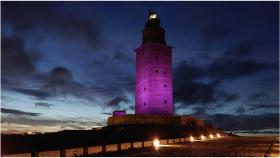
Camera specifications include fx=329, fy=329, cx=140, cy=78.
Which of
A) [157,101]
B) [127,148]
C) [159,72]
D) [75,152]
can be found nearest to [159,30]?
[159,72]

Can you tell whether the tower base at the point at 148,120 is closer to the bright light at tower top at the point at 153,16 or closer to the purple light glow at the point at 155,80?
the purple light glow at the point at 155,80

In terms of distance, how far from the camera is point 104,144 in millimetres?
19391

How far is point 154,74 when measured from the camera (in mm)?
54906

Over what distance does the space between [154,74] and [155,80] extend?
1.04 meters

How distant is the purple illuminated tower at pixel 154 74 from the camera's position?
53.8 metres

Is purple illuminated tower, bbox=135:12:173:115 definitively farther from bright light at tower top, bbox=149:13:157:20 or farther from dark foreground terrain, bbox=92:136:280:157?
dark foreground terrain, bbox=92:136:280:157

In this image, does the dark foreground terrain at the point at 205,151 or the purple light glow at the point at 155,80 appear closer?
the dark foreground terrain at the point at 205,151

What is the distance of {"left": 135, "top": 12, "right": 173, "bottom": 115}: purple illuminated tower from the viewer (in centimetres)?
5384

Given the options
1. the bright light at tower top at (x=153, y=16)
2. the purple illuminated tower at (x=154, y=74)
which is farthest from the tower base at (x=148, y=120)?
the bright light at tower top at (x=153, y=16)

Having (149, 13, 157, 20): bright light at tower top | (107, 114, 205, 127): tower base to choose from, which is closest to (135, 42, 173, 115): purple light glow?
(107, 114, 205, 127): tower base

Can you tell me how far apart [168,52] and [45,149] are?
4248 centimetres

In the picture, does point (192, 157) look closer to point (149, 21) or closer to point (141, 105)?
point (141, 105)

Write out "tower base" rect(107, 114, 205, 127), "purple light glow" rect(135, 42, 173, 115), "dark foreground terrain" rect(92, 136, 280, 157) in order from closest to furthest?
"dark foreground terrain" rect(92, 136, 280, 157) → "tower base" rect(107, 114, 205, 127) → "purple light glow" rect(135, 42, 173, 115)

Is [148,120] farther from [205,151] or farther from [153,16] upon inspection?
[205,151]
